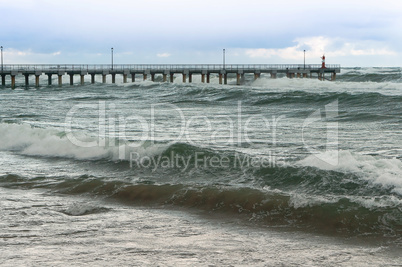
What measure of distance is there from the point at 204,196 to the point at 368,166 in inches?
125

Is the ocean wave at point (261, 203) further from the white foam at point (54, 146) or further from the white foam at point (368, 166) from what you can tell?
the white foam at point (54, 146)

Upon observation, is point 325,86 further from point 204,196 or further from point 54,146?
point 204,196

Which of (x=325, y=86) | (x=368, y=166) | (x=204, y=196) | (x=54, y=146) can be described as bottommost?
(x=204, y=196)

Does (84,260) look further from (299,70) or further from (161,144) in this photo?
(299,70)

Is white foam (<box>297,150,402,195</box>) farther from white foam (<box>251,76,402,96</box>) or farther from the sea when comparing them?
Answer: white foam (<box>251,76,402,96</box>)

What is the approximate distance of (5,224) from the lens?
7930 millimetres

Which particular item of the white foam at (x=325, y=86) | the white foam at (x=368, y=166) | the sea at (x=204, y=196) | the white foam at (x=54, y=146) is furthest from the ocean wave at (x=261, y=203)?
the white foam at (x=325, y=86)

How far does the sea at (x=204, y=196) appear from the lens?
22.0 ft

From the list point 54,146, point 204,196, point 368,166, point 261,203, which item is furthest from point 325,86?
point 261,203

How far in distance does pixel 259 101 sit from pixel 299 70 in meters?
34.6

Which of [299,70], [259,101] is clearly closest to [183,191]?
[259,101]

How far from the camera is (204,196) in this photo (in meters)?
9.81

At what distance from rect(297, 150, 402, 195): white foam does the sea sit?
0.03m

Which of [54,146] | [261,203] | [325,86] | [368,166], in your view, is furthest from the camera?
[325,86]
